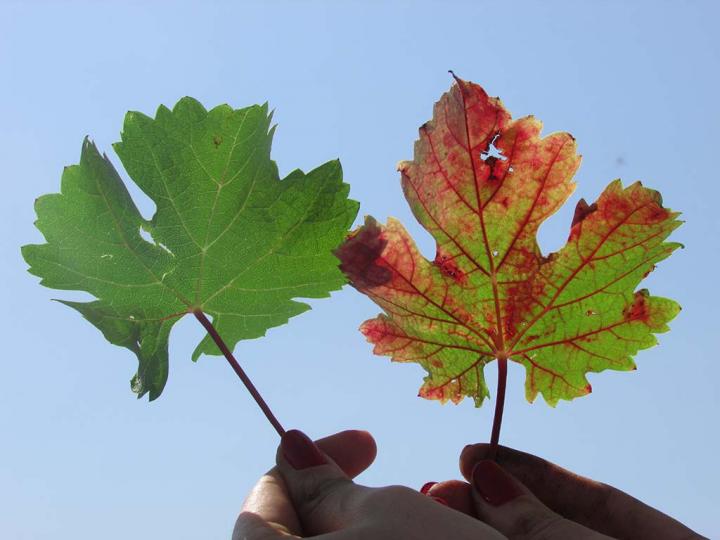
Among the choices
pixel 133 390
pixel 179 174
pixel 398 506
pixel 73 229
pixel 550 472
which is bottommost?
pixel 398 506

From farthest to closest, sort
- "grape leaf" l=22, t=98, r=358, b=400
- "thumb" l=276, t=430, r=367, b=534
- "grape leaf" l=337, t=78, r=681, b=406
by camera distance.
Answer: "grape leaf" l=22, t=98, r=358, b=400 → "grape leaf" l=337, t=78, r=681, b=406 → "thumb" l=276, t=430, r=367, b=534

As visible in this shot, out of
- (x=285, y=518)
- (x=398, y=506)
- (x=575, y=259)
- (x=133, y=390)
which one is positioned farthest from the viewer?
(x=133, y=390)

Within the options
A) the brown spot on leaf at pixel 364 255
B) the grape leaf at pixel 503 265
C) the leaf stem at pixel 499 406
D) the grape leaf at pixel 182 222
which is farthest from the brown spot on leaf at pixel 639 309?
the grape leaf at pixel 182 222

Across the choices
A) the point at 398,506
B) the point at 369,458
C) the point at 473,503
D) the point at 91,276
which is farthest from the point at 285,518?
the point at 91,276

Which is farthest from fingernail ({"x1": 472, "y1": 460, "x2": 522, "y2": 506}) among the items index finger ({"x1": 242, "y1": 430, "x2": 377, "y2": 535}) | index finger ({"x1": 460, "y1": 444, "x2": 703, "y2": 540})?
index finger ({"x1": 242, "y1": 430, "x2": 377, "y2": 535})

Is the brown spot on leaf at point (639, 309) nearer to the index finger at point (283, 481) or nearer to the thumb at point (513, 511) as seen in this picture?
the thumb at point (513, 511)

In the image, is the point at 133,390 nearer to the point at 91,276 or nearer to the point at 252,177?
the point at 91,276

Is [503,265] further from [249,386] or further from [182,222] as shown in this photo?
[182,222]

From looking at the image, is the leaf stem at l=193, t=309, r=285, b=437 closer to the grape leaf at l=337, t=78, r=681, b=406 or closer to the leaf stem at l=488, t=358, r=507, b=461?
the grape leaf at l=337, t=78, r=681, b=406
